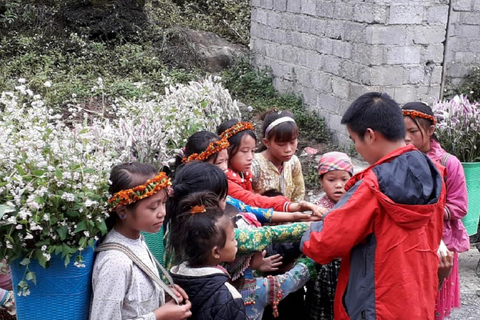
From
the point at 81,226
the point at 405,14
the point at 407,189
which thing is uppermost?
the point at 405,14

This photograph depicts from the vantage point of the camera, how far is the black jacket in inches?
102

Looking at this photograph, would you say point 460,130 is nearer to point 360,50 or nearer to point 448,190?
point 448,190

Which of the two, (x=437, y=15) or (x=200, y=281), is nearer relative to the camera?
(x=200, y=281)

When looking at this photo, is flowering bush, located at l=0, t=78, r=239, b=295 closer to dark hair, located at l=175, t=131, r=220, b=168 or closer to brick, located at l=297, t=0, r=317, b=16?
dark hair, located at l=175, t=131, r=220, b=168

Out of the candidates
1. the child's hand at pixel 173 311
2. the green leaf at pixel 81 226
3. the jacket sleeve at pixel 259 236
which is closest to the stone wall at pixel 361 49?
the jacket sleeve at pixel 259 236

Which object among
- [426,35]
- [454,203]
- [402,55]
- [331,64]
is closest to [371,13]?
[402,55]

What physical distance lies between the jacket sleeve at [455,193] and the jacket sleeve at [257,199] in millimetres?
1059

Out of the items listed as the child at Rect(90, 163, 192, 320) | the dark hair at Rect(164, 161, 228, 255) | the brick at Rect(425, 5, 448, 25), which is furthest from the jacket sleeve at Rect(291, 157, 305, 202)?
the brick at Rect(425, 5, 448, 25)

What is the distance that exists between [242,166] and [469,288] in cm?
271

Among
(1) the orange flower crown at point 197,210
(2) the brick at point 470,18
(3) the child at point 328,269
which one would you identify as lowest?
(3) the child at point 328,269

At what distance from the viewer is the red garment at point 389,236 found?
2.59 m

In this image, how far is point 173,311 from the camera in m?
2.57

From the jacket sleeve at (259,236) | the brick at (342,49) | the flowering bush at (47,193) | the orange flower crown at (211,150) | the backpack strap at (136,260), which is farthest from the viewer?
the brick at (342,49)

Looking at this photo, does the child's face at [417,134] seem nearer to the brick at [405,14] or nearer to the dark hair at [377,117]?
the dark hair at [377,117]
